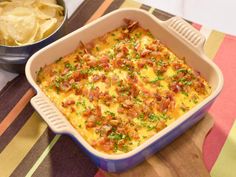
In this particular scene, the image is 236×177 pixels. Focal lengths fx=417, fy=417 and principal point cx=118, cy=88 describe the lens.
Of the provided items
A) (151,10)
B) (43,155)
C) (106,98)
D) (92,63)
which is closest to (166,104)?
(106,98)

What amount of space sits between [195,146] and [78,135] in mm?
344

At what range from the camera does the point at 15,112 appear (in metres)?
1.35

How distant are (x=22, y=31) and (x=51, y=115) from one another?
394mm

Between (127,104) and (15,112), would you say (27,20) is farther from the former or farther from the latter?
(127,104)

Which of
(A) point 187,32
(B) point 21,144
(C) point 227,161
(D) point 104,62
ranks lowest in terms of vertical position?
(B) point 21,144

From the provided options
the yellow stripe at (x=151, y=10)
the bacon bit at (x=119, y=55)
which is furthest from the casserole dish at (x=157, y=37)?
the yellow stripe at (x=151, y=10)

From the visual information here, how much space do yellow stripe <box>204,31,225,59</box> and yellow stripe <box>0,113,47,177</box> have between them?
627 millimetres

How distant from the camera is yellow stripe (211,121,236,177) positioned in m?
1.21

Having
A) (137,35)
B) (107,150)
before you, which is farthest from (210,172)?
(137,35)

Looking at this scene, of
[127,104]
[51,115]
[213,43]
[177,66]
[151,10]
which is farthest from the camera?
[151,10]

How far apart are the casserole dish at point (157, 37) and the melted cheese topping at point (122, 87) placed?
26mm

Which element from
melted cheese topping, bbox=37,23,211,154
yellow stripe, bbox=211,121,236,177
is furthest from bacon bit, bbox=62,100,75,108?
yellow stripe, bbox=211,121,236,177

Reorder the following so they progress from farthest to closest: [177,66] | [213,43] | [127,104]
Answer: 1. [213,43]
2. [177,66]
3. [127,104]

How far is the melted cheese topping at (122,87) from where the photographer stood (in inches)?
46.4
